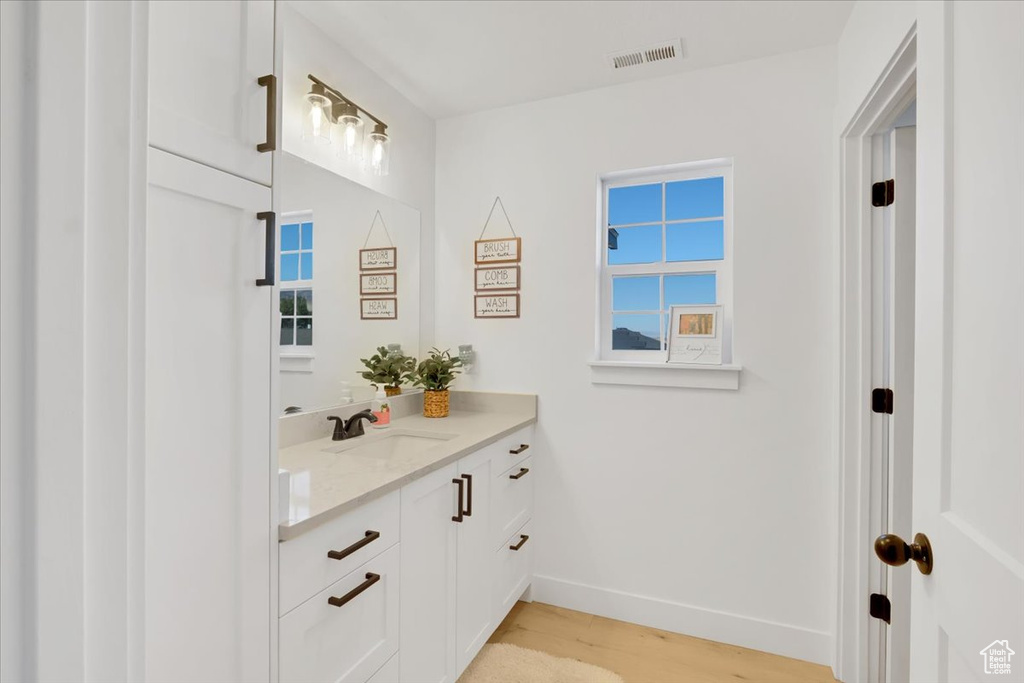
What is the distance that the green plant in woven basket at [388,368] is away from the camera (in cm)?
236

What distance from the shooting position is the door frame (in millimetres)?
1888

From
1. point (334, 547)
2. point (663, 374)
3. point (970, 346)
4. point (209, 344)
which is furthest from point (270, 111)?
point (663, 374)

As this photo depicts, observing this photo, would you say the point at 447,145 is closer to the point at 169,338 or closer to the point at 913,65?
the point at 913,65

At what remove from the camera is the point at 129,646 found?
31cm

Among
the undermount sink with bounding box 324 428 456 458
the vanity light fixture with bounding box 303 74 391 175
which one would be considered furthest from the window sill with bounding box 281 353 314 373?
the vanity light fixture with bounding box 303 74 391 175

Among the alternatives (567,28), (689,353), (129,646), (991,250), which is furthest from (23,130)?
(689,353)

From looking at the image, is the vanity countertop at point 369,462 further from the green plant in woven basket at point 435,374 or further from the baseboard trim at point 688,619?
the baseboard trim at point 688,619

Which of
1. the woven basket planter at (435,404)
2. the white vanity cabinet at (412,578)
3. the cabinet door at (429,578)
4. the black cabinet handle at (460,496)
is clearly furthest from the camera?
the woven basket planter at (435,404)

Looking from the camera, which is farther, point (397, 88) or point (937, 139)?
point (397, 88)

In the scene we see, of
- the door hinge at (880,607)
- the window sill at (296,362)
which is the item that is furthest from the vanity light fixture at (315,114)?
the door hinge at (880,607)

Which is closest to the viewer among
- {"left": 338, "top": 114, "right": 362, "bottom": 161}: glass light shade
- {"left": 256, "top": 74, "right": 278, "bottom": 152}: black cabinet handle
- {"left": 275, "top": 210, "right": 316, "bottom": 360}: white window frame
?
{"left": 256, "top": 74, "right": 278, "bottom": 152}: black cabinet handle

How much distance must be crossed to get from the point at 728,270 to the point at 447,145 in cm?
159

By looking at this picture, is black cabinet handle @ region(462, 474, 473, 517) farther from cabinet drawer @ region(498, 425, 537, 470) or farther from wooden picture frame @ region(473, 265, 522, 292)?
wooden picture frame @ region(473, 265, 522, 292)

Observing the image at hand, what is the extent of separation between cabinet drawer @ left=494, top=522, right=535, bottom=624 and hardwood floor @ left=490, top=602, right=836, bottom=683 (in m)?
0.14
